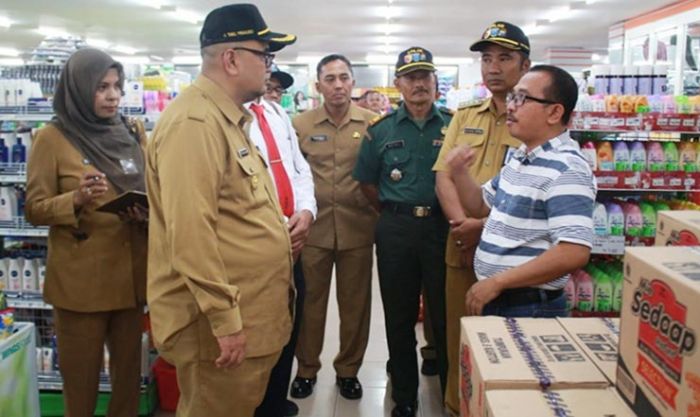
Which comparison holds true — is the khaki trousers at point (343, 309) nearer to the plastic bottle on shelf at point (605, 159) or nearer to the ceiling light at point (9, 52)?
the plastic bottle on shelf at point (605, 159)

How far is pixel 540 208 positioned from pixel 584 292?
5.31 ft

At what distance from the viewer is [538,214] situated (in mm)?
2002

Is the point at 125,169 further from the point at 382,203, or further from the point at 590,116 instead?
the point at 590,116

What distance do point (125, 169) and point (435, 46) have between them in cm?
1668

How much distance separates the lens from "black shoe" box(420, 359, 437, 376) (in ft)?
12.6

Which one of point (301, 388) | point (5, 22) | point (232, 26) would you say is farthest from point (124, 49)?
point (232, 26)

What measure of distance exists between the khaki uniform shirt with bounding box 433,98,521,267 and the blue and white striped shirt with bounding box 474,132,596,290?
61 cm

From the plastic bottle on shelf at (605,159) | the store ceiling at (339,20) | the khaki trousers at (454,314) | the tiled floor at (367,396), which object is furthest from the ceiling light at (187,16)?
the khaki trousers at (454,314)

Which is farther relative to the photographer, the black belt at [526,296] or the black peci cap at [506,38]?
the black peci cap at [506,38]

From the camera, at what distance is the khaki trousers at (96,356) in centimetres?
261

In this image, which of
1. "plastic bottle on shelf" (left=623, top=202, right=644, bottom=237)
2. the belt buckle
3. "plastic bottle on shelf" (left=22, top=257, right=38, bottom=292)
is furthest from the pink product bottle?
"plastic bottle on shelf" (left=22, top=257, right=38, bottom=292)

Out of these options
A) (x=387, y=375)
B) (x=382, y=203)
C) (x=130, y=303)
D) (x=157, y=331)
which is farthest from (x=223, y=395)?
(x=387, y=375)

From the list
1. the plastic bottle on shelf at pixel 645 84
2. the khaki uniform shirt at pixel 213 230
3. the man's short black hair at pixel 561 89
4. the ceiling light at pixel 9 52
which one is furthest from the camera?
the ceiling light at pixel 9 52

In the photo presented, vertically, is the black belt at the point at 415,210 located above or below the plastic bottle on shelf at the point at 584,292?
above
